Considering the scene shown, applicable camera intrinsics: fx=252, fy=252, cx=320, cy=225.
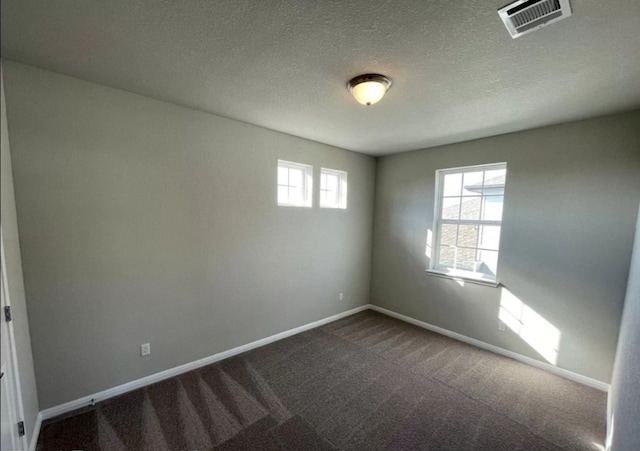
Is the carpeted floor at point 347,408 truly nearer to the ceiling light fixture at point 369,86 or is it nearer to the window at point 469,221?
the window at point 469,221

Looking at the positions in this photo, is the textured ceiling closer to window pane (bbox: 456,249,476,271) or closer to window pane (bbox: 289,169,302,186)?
window pane (bbox: 289,169,302,186)

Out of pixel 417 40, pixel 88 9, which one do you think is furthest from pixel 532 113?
pixel 88 9

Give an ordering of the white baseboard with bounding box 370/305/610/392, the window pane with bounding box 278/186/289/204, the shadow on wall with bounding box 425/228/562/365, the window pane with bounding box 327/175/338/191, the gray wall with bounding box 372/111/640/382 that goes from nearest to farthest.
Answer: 1. the gray wall with bounding box 372/111/640/382
2. the white baseboard with bounding box 370/305/610/392
3. the shadow on wall with bounding box 425/228/562/365
4. the window pane with bounding box 278/186/289/204
5. the window pane with bounding box 327/175/338/191

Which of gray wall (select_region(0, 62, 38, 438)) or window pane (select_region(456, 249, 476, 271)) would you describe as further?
window pane (select_region(456, 249, 476, 271))

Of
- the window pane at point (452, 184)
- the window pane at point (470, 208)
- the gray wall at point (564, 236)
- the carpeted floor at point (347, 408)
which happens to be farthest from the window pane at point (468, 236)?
the carpeted floor at point (347, 408)

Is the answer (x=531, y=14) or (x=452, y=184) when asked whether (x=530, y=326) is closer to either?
(x=452, y=184)

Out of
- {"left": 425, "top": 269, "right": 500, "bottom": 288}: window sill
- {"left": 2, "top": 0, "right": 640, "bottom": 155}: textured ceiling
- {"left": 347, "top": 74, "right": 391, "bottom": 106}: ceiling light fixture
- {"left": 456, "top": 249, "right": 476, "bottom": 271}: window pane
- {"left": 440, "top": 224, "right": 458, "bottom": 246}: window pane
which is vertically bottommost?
{"left": 425, "top": 269, "right": 500, "bottom": 288}: window sill

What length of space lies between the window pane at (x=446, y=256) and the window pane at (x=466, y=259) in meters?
0.08

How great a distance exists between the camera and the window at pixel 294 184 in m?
3.24

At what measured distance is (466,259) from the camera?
3.43 meters

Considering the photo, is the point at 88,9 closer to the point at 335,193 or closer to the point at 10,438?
the point at 10,438

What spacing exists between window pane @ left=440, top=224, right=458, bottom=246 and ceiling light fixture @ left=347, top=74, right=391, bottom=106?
2.38 metres

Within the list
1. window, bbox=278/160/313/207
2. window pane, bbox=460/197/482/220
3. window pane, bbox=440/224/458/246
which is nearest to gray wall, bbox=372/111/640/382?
window pane, bbox=460/197/482/220

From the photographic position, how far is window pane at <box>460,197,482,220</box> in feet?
10.8
